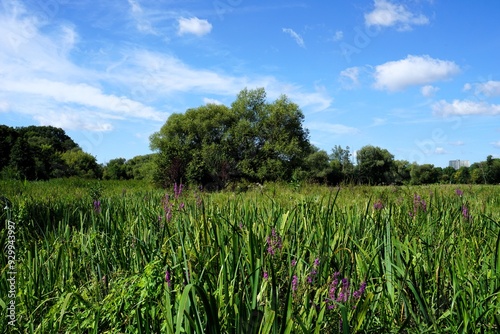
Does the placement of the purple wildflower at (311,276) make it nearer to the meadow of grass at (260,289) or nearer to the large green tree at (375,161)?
the meadow of grass at (260,289)

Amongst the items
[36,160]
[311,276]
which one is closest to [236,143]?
[36,160]

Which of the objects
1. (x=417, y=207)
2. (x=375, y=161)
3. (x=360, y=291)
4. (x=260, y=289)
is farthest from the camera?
(x=375, y=161)

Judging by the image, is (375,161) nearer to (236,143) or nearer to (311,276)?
(236,143)

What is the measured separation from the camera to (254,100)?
30.4m

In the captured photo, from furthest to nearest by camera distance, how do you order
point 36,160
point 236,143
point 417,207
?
1. point 36,160
2. point 236,143
3. point 417,207

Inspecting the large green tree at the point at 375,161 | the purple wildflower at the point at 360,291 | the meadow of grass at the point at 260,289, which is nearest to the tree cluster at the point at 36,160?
the meadow of grass at the point at 260,289

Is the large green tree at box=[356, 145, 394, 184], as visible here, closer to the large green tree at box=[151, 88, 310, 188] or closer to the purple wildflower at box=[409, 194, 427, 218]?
the large green tree at box=[151, 88, 310, 188]

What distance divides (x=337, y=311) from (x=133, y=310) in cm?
98

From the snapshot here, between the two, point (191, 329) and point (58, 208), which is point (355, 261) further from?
point (58, 208)

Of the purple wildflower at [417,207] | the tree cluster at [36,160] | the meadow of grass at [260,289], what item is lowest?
the meadow of grass at [260,289]

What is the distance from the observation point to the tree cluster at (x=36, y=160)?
35312 millimetres

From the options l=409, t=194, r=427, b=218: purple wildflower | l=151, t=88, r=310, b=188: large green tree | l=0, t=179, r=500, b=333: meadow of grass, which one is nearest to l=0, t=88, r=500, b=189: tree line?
l=151, t=88, r=310, b=188: large green tree

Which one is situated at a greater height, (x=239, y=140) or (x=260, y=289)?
(x=239, y=140)

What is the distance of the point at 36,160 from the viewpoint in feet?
132
